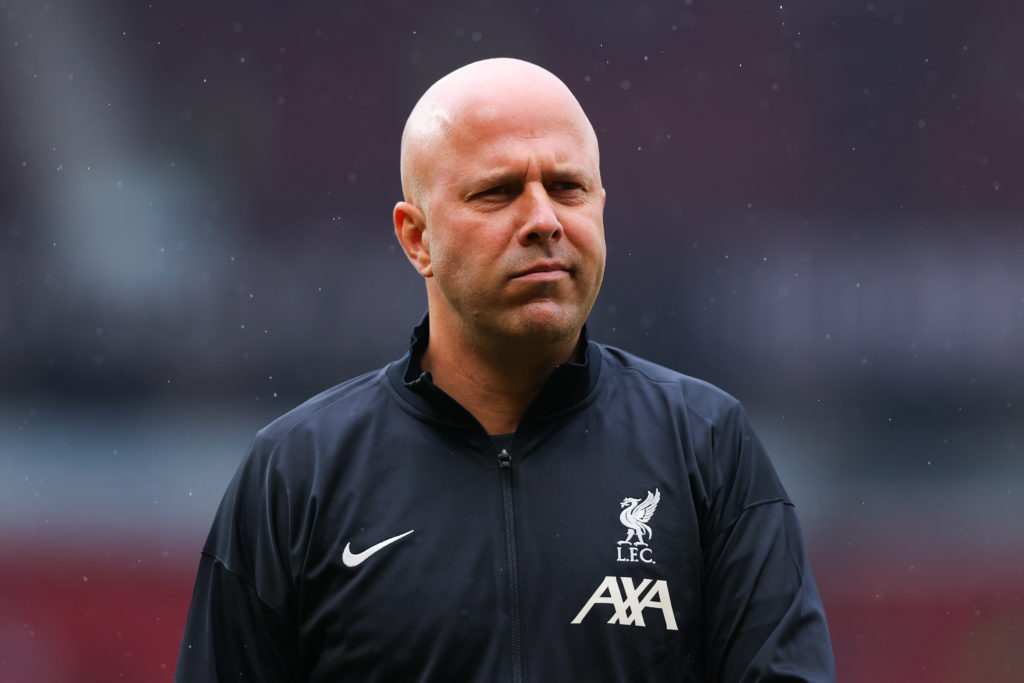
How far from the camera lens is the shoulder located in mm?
1950

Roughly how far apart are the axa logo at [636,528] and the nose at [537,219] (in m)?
0.46

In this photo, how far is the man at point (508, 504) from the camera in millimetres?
1778

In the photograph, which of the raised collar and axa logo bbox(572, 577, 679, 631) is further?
the raised collar

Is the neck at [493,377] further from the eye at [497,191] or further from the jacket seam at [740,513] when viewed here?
the jacket seam at [740,513]

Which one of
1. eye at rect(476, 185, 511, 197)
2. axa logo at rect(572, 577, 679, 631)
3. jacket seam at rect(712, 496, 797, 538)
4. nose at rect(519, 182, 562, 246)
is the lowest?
axa logo at rect(572, 577, 679, 631)

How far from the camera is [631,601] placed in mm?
1791

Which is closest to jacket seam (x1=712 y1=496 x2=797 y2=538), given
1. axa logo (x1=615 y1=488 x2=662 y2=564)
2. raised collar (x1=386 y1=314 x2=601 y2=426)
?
axa logo (x1=615 y1=488 x2=662 y2=564)

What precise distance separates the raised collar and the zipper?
92 millimetres

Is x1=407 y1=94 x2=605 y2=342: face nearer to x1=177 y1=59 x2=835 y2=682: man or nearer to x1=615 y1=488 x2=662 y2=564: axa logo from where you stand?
x1=177 y1=59 x2=835 y2=682: man

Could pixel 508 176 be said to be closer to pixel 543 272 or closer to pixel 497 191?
pixel 497 191

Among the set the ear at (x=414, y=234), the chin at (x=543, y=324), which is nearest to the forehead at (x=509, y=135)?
the ear at (x=414, y=234)

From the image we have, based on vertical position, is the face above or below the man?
above

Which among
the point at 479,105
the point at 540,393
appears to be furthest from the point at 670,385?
the point at 479,105

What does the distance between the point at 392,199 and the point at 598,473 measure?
638 cm
